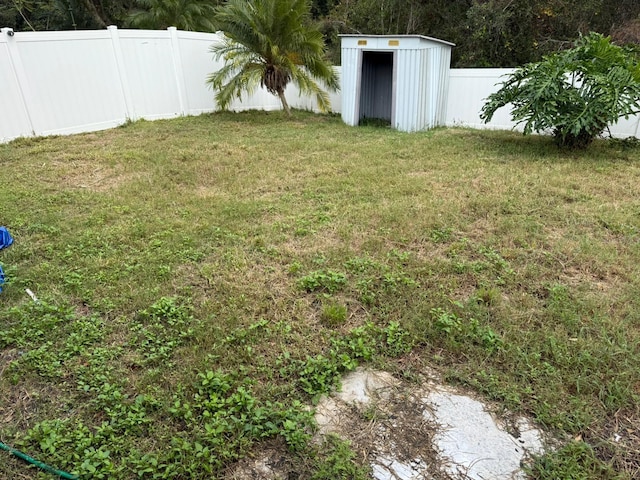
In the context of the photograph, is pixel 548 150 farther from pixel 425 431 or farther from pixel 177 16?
pixel 177 16

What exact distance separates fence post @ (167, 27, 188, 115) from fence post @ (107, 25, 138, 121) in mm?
1106

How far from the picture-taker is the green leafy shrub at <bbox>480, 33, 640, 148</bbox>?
551cm

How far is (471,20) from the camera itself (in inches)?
417

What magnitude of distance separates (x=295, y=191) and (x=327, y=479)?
343 cm

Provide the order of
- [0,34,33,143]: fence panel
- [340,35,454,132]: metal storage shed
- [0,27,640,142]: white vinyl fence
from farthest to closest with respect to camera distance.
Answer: [340,35,454,132]: metal storage shed < [0,27,640,142]: white vinyl fence < [0,34,33,143]: fence panel

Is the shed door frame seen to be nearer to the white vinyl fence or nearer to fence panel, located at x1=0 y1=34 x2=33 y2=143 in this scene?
the white vinyl fence

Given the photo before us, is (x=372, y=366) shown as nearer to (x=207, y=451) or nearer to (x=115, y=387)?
(x=207, y=451)

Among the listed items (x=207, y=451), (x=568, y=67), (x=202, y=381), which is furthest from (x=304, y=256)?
(x=568, y=67)

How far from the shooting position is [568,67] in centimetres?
593

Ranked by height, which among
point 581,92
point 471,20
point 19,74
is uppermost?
point 471,20

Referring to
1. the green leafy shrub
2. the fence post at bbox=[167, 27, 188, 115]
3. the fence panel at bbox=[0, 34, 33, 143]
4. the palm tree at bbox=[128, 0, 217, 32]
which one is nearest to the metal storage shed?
the green leafy shrub

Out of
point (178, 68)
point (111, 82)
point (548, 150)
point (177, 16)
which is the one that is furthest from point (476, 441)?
point (177, 16)

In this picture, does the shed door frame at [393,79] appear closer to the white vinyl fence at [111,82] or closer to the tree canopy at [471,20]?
the white vinyl fence at [111,82]

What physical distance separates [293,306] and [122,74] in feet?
23.9
